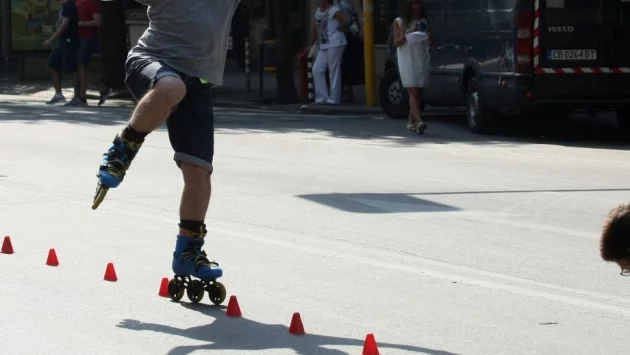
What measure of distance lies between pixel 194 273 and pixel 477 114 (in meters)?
11.1

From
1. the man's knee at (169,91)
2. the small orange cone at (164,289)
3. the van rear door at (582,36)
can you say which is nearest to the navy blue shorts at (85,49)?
the van rear door at (582,36)

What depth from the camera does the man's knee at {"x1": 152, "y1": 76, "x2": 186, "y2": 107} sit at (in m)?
6.24

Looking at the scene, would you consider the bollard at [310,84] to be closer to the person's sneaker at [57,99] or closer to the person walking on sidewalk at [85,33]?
the person walking on sidewalk at [85,33]

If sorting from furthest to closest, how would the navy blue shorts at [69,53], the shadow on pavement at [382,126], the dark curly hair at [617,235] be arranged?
the navy blue shorts at [69,53] → the shadow on pavement at [382,126] → the dark curly hair at [617,235]

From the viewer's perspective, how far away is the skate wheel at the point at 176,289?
688 centimetres

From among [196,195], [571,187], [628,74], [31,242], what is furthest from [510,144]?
[196,195]

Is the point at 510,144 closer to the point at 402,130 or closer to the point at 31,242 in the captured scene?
the point at 402,130

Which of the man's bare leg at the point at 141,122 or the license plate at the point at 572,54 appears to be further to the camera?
the license plate at the point at 572,54

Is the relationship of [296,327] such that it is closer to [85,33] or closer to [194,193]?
[194,193]

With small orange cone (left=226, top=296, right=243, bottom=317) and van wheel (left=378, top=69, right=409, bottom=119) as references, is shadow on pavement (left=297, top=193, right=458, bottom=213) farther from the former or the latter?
van wheel (left=378, top=69, right=409, bottom=119)

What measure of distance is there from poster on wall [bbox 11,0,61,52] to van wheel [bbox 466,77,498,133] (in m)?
15.5

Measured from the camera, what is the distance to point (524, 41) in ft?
54.0

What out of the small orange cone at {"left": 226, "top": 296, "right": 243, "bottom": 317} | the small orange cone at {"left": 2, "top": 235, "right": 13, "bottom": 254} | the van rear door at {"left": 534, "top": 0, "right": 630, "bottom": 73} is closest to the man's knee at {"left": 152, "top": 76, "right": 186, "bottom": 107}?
the small orange cone at {"left": 226, "top": 296, "right": 243, "bottom": 317}

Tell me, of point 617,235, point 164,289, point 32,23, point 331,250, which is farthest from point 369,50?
point 617,235
